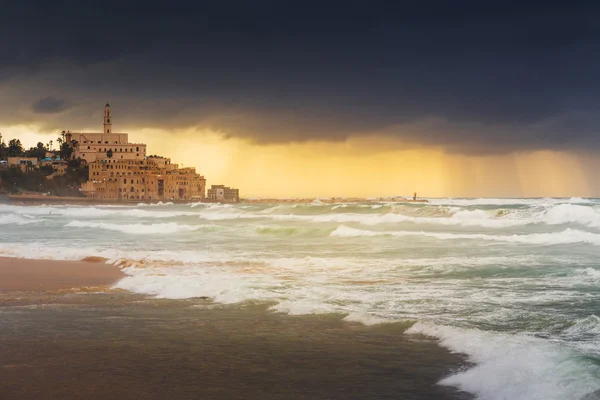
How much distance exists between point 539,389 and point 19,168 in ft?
523

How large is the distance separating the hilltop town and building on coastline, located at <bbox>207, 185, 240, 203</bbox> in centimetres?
510

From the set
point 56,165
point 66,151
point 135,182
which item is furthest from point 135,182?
point 66,151

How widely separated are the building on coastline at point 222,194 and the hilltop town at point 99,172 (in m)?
5.10

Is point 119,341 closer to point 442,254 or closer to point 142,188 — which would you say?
point 442,254

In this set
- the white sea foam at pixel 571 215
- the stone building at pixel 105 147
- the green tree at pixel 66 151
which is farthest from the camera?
the green tree at pixel 66 151

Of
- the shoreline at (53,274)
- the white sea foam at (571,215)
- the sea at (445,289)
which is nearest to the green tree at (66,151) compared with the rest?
the sea at (445,289)

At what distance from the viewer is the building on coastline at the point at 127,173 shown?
152m

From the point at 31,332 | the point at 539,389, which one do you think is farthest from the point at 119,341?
the point at 539,389

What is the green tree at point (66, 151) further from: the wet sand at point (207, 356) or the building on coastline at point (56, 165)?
the wet sand at point (207, 356)

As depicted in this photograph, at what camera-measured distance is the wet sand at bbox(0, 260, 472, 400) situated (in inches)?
234

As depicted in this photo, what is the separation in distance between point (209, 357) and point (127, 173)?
152 meters

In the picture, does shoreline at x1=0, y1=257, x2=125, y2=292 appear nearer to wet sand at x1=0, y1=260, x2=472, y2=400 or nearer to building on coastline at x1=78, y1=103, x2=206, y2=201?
wet sand at x1=0, y1=260, x2=472, y2=400

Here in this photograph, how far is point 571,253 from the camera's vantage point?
19.8 m

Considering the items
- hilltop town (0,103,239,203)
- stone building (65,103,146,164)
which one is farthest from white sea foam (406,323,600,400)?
stone building (65,103,146,164)
